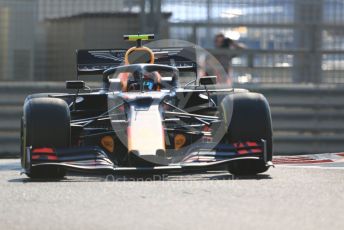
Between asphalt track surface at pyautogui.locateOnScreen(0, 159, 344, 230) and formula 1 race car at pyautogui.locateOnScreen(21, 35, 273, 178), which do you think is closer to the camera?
asphalt track surface at pyautogui.locateOnScreen(0, 159, 344, 230)

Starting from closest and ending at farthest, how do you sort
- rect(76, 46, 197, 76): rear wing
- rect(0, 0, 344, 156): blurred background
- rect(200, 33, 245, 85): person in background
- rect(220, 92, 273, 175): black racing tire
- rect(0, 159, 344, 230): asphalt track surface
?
rect(0, 159, 344, 230): asphalt track surface < rect(220, 92, 273, 175): black racing tire < rect(76, 46, 197, 76): rear wing < rect(0, 0, 344, 156): blurred background < rect(200, 33, 245, 85): person in background

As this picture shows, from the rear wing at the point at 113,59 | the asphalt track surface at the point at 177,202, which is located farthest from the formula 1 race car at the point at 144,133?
the rear wing at the point at 113,59

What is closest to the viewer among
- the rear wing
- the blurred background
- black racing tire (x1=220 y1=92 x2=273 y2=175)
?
black racing tire (x1=220 y1=92 x2=273 y2=175)

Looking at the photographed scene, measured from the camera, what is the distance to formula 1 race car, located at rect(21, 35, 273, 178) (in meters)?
8.81

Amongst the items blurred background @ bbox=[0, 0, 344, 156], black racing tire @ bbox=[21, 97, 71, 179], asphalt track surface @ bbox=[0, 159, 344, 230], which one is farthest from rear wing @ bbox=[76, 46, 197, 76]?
asphalt track surface @ bbox=[0, 159, 344, 230]

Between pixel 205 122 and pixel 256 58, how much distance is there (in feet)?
13.0

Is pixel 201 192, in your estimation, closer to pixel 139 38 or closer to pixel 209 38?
pixel 139 38

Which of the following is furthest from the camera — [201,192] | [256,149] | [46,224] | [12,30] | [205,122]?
[12,30]

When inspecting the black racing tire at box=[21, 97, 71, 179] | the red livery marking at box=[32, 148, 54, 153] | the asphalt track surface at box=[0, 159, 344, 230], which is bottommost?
the asphalt track surface at box=[0, 159, 344, 230]

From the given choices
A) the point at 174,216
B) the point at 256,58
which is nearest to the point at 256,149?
the point at 174,216

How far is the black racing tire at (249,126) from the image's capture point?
9.17 meters

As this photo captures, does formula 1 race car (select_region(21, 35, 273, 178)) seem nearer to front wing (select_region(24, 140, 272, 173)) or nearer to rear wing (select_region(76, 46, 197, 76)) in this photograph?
front wing (select_region(24, 140, 272, 173))

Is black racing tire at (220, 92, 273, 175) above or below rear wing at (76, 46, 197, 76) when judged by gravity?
below

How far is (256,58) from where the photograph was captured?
44.1 feet
